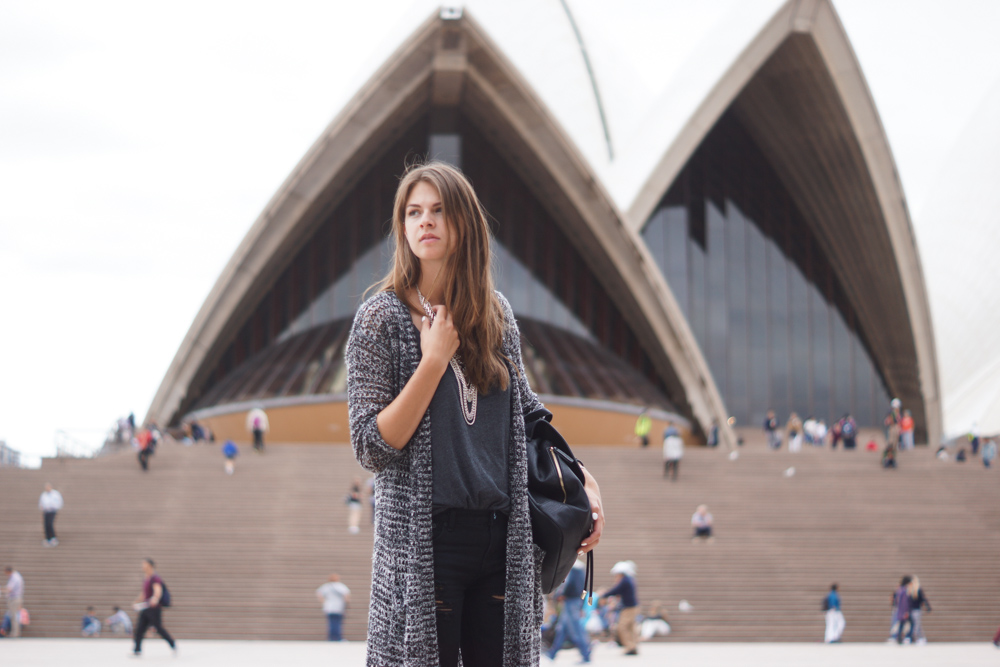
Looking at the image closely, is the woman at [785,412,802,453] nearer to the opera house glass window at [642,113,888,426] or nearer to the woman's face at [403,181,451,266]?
the opera house glass window at [642,113,888,426]

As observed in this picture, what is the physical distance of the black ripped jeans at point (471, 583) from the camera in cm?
196

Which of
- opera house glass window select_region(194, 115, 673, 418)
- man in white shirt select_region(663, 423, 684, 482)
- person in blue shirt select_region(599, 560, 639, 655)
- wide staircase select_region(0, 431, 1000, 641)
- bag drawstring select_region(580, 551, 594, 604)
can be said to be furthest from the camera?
opera house glass window select_region(194, 115, 673, 418)

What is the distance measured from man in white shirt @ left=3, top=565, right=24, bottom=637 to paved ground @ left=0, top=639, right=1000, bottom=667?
1.55 ft

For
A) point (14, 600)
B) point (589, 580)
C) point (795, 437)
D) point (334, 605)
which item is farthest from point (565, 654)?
point (795, 437)

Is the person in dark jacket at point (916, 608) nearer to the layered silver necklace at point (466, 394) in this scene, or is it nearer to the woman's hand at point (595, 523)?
the woman's hand at point (595, 523)

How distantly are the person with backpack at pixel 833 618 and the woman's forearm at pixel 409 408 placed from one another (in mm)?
10844

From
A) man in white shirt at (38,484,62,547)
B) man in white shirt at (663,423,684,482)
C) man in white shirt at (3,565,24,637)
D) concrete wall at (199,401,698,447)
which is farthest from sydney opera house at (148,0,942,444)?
man in white shirt at (3,565,24,637)

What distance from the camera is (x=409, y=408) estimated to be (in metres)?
1.95

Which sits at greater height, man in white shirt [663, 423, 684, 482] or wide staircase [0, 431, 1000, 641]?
man in white shirt [663, 423, 684, 482]

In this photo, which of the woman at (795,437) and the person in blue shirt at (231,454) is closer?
the person in blue shirt at (231,454)

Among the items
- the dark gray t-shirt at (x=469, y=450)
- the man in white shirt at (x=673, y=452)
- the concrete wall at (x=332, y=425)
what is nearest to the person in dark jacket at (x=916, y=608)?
the man in white shirt at (x=673, y=452)

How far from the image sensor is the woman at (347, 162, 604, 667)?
1.94m

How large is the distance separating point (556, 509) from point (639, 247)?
2602 cm

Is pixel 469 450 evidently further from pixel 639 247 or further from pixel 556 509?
pixel 639 247
